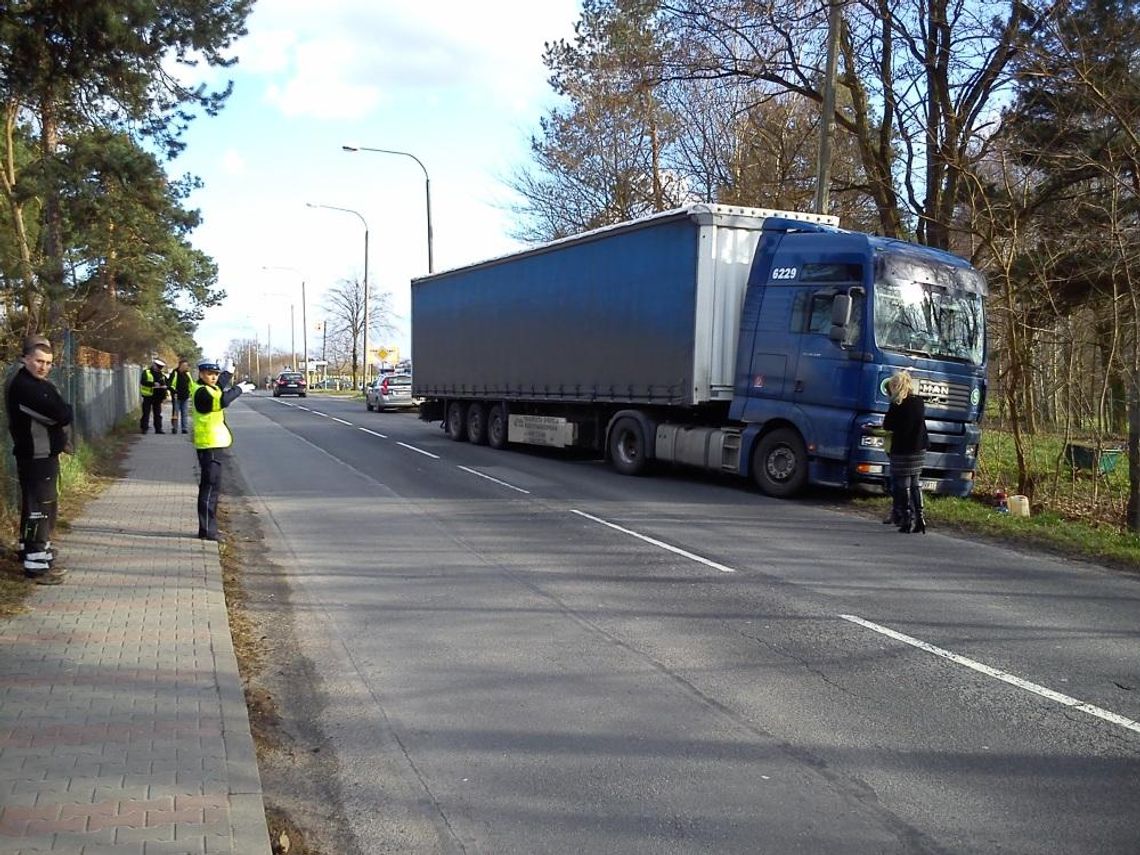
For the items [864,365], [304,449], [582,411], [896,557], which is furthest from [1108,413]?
[304,449]

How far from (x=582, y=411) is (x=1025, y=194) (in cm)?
835

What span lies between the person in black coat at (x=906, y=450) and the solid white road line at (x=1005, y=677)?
4.29 metres

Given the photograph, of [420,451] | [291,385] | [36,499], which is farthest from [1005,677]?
[291,385]

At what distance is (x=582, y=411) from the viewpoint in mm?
18812

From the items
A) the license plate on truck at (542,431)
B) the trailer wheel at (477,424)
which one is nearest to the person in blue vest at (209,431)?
the license plate on truck at (542,431)

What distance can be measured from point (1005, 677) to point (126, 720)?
4903 mm

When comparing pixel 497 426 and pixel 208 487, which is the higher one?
pixel 497 426

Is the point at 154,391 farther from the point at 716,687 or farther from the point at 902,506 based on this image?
the point at 716,687

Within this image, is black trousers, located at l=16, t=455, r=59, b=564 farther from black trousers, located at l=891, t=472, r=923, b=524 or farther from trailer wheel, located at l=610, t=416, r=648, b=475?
trailer wheel, located at l=610, t=416, r=648, b=475

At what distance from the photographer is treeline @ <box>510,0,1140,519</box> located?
1407 cm

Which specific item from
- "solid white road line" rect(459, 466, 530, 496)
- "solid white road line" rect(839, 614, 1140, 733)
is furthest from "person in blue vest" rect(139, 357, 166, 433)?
"solid white road line" rect(839, 614, 1140, 733)

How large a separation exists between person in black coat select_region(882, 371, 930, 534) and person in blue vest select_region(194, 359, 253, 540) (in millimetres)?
7224

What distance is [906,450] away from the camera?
36.8 ft

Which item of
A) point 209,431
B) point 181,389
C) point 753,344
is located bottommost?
point 209,431
